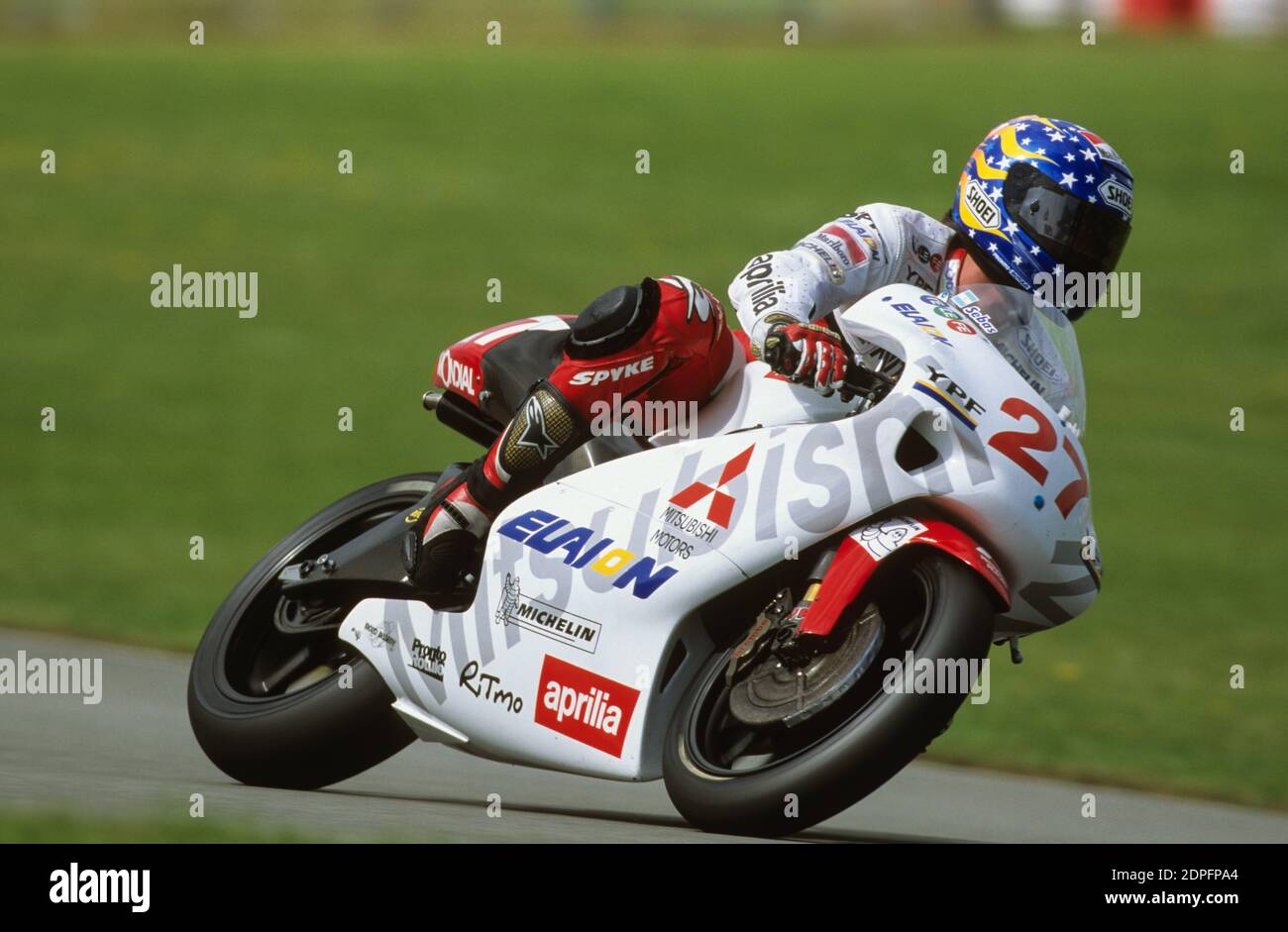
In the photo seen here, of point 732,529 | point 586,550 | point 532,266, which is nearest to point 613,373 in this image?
point 586,550

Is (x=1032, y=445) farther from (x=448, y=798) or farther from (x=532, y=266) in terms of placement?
(x=532, y=266)

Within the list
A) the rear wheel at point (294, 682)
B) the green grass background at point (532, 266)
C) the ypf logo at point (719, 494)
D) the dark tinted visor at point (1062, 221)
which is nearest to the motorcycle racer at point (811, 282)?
the dark tinted visor at point (1062, 221)

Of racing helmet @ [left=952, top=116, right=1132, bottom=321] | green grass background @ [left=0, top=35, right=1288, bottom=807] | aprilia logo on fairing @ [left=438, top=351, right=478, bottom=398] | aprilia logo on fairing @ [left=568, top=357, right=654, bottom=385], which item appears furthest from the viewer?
green grass background @ [left=0, top=35, right=1288, bottom=807]

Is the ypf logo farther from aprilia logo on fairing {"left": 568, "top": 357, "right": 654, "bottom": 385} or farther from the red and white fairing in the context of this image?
aprilia logo on fairing {"left": 568, "top": 357, "right": 654, "bottom": 385}

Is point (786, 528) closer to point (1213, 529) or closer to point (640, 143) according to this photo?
point (1213, 529)

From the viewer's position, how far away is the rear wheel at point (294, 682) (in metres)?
5.15

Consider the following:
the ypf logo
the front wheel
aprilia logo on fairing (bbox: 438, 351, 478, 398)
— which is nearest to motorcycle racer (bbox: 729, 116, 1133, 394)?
the ypf logo

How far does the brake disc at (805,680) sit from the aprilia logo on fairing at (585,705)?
0.29 m

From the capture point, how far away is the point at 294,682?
5.51 meters

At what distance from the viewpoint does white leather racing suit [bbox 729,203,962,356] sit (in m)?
4.63

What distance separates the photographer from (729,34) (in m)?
36.8

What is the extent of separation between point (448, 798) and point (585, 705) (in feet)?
2.64

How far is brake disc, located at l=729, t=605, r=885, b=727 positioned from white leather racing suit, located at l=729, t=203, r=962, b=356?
0.69 metres
